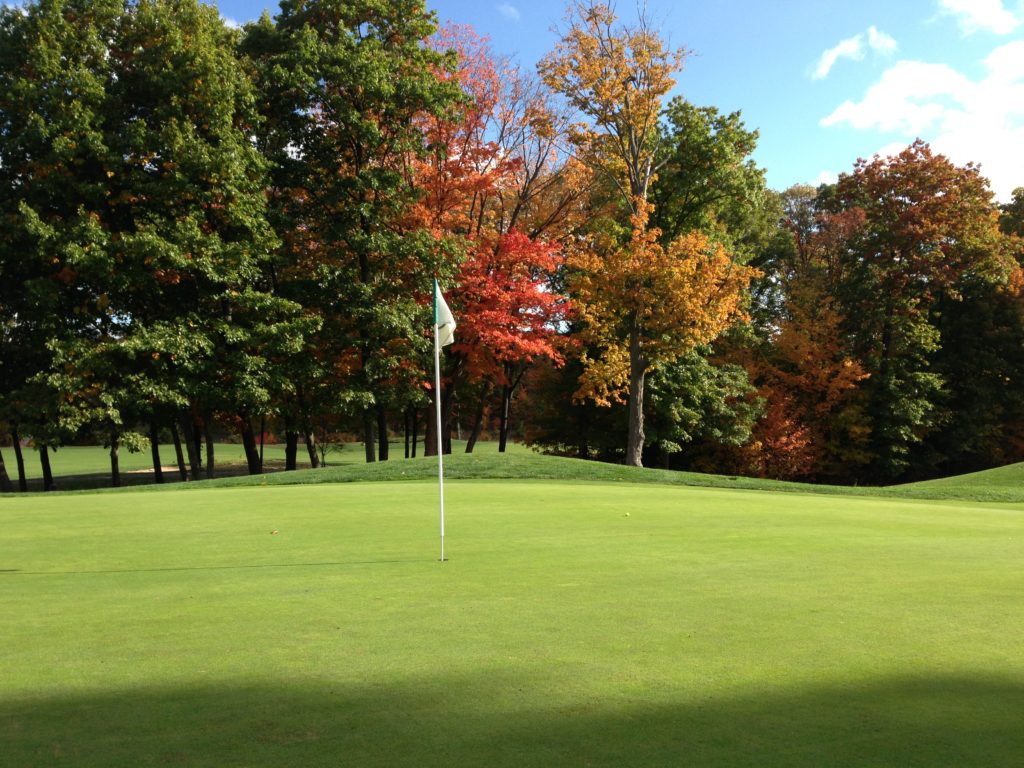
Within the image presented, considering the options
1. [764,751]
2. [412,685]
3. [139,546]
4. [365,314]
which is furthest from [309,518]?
[365,314]

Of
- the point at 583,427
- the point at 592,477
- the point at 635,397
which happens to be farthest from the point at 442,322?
the point at 583,427

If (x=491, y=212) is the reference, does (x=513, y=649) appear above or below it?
below

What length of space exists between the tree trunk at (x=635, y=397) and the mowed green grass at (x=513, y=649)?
62.2 ft

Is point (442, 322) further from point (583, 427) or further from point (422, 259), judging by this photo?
point (583, 427)

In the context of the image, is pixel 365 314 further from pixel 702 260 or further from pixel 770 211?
pixel 770 211

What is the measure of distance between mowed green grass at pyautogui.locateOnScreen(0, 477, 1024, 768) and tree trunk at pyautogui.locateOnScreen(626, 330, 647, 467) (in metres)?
18.9

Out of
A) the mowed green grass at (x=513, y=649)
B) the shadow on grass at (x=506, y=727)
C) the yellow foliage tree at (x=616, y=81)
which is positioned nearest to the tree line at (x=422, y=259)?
the yellow foliage tree at (x=616, y=81)

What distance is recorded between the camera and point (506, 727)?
3.00 meters

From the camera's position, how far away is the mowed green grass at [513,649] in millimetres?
2873

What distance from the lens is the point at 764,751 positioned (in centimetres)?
277

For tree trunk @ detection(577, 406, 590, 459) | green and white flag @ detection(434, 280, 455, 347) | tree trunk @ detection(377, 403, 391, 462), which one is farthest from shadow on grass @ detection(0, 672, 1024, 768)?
tree trunk @ detection(577, 406, 590, 459)

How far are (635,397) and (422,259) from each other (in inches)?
357

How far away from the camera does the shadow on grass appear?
2725 millimetres

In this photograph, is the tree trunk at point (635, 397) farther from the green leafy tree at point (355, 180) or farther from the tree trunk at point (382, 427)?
the tree trunk at point (382, 427)
